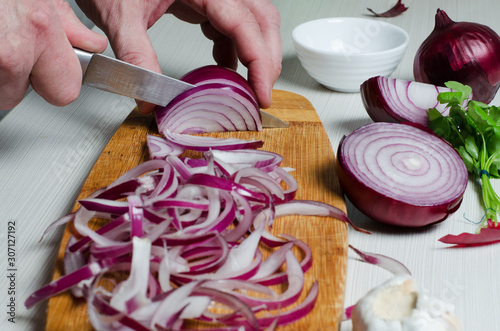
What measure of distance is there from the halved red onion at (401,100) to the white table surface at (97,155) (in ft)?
0.61

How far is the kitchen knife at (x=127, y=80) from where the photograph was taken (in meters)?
1.51

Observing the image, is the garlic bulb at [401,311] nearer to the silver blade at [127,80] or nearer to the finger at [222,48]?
the silver blade at [127,80]

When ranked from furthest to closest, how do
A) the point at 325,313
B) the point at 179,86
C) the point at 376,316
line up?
the point at 179,86
the point at 325,313
the point at 376,316

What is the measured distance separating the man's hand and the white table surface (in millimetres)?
260

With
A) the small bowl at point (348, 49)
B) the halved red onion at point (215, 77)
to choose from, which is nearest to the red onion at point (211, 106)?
the halved red onion at point (215, 77)

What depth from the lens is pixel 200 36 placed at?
267 centimetres

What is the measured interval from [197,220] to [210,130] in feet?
1.87

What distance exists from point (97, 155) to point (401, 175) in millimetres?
941

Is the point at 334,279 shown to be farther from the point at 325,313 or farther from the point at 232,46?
the point at 232,46

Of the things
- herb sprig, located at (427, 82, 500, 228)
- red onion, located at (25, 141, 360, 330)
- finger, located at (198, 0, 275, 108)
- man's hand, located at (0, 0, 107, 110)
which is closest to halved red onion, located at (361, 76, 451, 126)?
herb sprig, located at (427, 82, 500, 228)

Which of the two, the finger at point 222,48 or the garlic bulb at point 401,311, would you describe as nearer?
the garlic bulb at point 401,311

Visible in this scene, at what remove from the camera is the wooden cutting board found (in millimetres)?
1041

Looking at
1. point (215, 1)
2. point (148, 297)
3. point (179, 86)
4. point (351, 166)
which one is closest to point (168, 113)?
point (179, 86)

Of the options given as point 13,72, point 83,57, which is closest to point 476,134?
point 83,57
